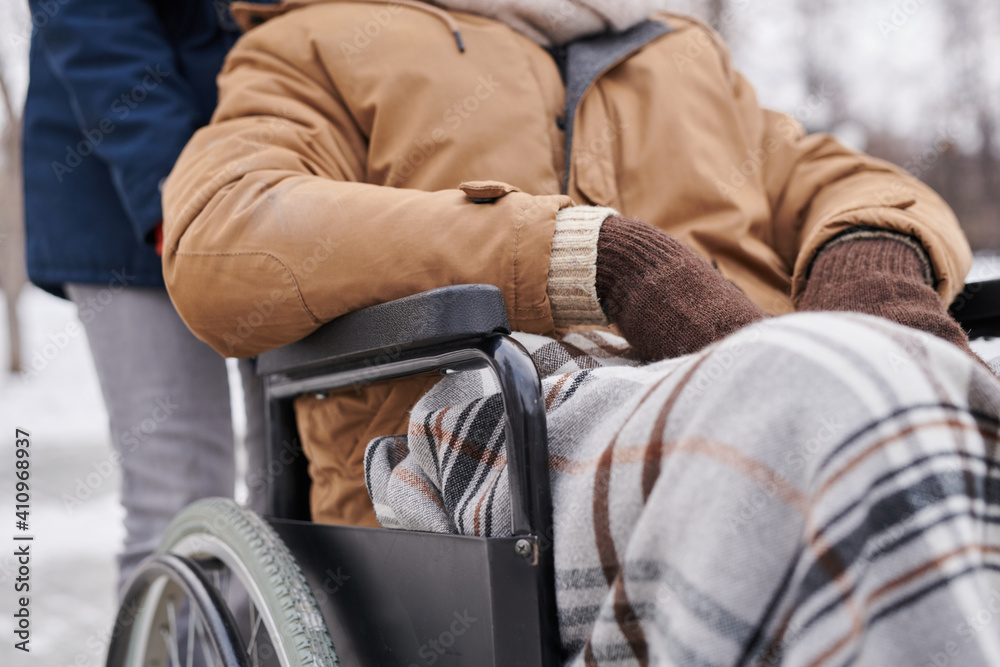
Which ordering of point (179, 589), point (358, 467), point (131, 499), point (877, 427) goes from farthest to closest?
point (131, 499)
point (179, 589)
point (358, 467)
point (877, 427)

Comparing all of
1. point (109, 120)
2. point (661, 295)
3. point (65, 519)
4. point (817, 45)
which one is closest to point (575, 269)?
point (661, 295)

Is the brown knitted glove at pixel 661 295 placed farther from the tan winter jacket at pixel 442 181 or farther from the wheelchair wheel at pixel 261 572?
the wheelchair wheel at pixel 261 572

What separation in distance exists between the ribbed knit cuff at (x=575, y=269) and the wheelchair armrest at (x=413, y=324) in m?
0.15

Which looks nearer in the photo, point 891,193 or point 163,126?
point 891,193

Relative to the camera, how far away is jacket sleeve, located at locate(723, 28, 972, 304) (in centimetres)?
133

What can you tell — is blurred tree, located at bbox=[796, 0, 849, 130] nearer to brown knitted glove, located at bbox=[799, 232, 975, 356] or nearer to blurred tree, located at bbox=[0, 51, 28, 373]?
brown knitted glove, located at bbox=[799, 232, 975, 356]

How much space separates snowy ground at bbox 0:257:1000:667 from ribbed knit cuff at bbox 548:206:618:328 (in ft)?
1.79

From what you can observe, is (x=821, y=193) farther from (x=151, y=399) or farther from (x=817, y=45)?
(x=817, y=45)

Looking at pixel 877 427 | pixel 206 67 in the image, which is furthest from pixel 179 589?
pixel 877 427

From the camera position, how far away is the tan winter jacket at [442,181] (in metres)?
1.01

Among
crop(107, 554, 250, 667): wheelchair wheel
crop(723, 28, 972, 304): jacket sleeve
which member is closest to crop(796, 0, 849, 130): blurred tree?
crop(723, 28, 972, 304): jacket sleeve

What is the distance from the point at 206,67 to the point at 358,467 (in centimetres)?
103

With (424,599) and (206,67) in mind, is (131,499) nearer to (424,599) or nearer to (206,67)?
(206,67)

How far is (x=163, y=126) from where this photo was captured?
1566 mm
